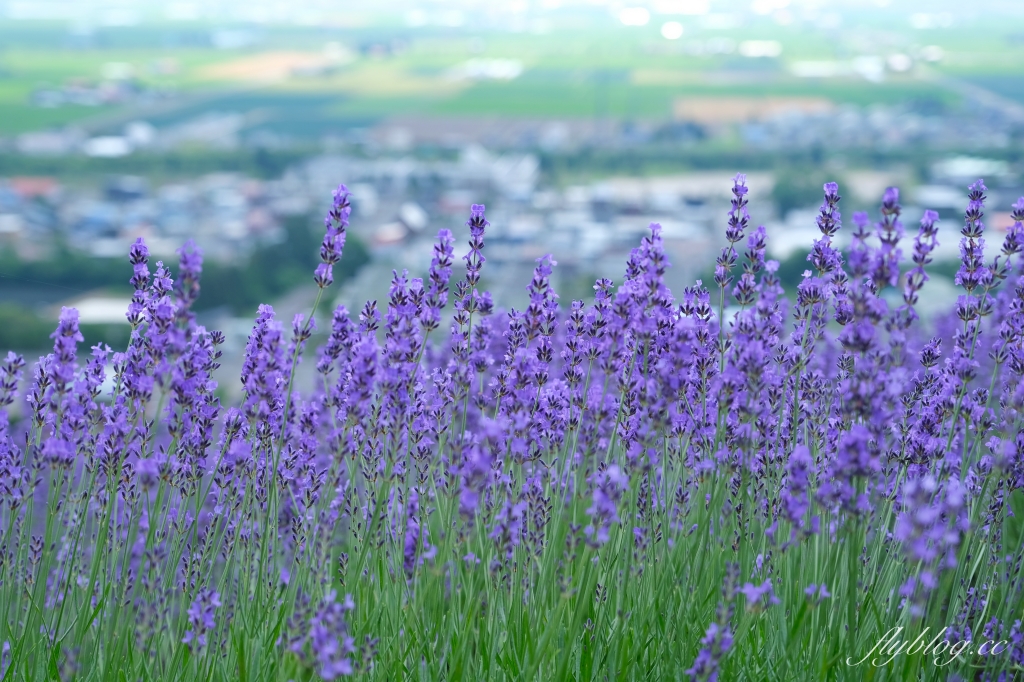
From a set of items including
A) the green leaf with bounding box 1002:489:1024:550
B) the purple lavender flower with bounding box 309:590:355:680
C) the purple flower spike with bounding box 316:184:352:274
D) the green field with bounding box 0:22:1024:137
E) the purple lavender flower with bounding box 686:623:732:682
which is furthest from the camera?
the green field with bounding box 0:22:1024:137

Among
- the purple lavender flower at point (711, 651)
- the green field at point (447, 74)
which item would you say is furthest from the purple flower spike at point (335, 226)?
the green field at point (447, 74)

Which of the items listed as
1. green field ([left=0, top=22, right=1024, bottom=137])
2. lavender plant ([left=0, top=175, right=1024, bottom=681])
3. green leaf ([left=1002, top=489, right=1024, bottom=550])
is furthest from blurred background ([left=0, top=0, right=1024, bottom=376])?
lavender plant ([left=0, top=175, right=1024, bottom=681])

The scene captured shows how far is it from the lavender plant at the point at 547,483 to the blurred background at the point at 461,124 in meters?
15.7

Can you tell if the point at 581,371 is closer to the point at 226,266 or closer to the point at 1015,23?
the point at 226,266

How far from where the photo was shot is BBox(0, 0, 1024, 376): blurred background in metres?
26.6

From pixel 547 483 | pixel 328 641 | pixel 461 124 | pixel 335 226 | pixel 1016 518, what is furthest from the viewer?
pixel 461 124

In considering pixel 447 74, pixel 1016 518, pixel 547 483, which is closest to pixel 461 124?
pixel 447 74

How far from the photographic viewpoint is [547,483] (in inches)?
77.7

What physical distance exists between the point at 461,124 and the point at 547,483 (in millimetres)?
46302

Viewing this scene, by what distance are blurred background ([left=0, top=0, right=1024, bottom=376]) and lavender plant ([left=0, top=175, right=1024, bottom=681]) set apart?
15.7 meters

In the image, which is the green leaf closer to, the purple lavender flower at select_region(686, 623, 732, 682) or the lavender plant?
the lavender plant

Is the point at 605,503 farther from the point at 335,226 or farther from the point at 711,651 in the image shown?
the point at 335,226

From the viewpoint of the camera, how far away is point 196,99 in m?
47.3

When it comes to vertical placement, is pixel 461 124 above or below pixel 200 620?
above
